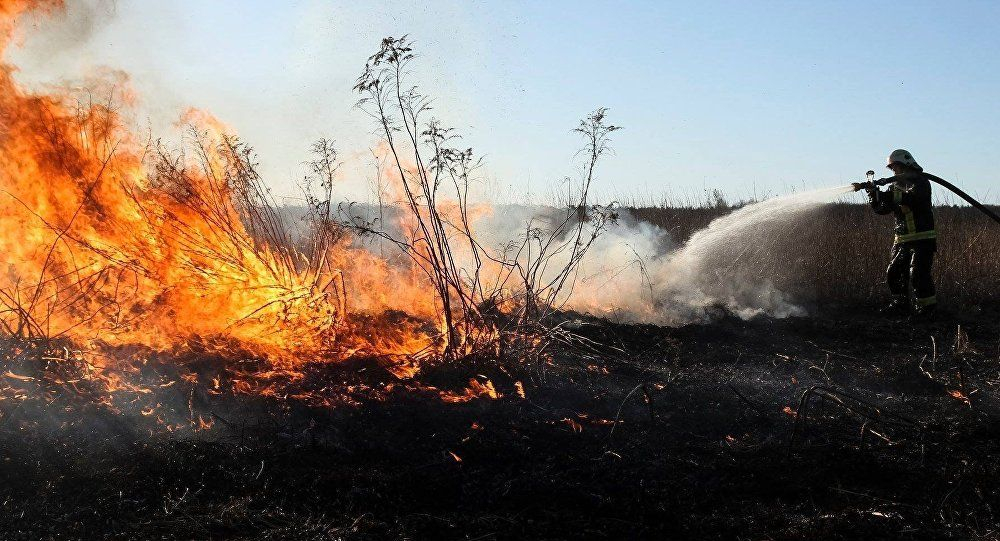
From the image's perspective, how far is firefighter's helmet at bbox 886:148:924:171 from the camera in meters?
10.6

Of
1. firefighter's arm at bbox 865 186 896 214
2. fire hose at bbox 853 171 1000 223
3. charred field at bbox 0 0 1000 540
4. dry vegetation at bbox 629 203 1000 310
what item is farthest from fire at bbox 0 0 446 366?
dry vegetation at bbox 629 203 1000 310

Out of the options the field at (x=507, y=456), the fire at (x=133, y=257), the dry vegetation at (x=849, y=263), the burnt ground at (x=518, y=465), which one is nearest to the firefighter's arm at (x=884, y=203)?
the dry vegetation at (x=849, y=263)

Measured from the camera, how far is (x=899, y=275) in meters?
11.0

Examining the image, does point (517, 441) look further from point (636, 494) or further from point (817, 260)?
point (817, 260)

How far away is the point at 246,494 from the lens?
385cm

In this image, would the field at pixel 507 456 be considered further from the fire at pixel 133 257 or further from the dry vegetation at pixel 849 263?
the dry vegetation at pixel 849 263

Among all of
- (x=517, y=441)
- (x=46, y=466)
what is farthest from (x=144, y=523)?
(x=517, y=441)

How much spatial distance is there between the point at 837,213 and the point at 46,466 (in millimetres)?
24152

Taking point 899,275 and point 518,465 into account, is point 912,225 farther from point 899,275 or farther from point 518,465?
point 518,465

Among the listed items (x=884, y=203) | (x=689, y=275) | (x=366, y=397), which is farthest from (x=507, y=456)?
(x=689, y=275)

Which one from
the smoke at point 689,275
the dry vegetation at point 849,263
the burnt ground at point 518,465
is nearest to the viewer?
the burnt ground at point 518,465

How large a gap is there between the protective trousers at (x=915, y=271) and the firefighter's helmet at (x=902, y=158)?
4.06 ft

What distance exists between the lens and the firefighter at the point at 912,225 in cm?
1030

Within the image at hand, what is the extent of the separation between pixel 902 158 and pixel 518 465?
9.43 meters
